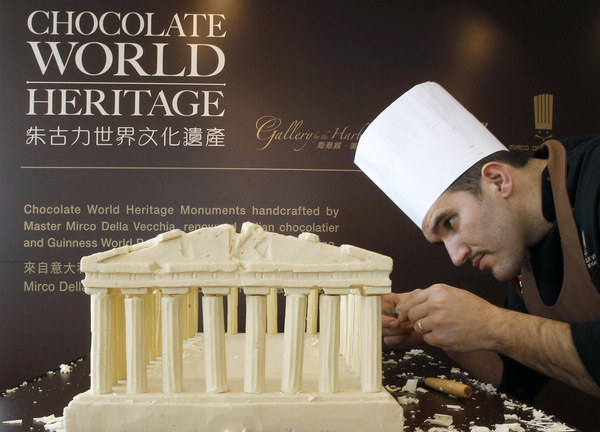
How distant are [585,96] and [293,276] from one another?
202 centimetres

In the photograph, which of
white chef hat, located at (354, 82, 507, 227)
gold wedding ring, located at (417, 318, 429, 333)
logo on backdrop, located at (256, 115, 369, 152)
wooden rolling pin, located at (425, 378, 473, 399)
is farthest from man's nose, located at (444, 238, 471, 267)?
logo on backdrop, located at (256, 115, 369, 152)

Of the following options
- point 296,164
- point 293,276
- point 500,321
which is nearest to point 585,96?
point 296,164

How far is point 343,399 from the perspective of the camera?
115cm

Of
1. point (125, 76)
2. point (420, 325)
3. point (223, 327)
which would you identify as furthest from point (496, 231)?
point (125, 76)

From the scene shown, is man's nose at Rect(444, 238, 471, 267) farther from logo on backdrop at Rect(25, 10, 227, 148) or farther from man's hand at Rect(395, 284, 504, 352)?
logo on backdrop at Rect(25, 10, 227, 148)

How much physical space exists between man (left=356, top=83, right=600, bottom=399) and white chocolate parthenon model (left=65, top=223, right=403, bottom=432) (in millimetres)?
449

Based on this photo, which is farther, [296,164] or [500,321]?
[296,164]

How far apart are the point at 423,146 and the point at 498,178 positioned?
0.22m

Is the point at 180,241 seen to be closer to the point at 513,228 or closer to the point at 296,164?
the point at 513,228

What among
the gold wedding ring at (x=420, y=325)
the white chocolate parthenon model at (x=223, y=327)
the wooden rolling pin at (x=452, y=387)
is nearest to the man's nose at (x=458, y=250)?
the gold wedding ring at (x=420, y=325)

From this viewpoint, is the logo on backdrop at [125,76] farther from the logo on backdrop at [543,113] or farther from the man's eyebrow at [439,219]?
the logo on backdrop at [543,113]

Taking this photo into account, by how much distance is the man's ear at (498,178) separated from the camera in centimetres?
166

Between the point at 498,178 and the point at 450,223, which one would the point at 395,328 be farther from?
the point at 498,178

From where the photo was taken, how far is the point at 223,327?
1.16 meters
